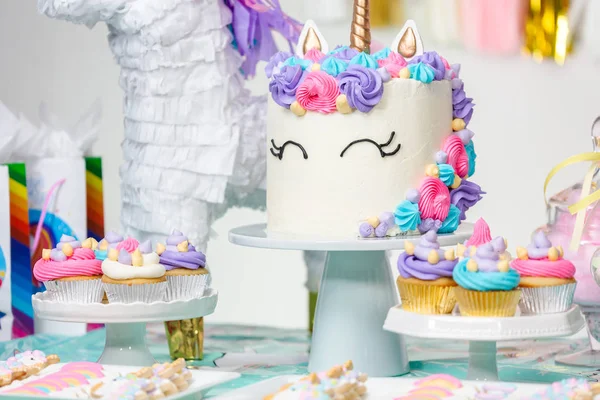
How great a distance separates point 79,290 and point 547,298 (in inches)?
28.0

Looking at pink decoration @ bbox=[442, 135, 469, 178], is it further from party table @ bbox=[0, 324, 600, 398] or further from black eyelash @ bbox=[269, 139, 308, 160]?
party table @ bbox=[0, 324, 600, 398]

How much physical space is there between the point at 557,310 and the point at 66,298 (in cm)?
75

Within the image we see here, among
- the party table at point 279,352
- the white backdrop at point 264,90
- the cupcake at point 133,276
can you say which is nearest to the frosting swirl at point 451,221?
the party table at point 279,352

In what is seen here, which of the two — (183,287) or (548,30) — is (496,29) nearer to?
(548,30)

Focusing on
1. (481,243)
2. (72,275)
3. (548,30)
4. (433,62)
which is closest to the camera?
(481,243)

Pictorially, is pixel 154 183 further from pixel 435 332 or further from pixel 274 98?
pixel 435 332

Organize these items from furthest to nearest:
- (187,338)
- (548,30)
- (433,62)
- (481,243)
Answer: (548,30), (187,338), (433,62), (481,243)

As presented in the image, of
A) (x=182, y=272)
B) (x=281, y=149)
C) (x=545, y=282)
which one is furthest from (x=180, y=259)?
(x=545, y=282)

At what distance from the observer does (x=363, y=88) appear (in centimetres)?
167

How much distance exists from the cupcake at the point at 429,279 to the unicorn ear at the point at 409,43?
0.44 m

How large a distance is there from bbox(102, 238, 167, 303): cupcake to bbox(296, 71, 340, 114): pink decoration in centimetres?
35

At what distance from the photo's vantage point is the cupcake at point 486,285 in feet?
4.42

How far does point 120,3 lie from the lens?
2.02 metres

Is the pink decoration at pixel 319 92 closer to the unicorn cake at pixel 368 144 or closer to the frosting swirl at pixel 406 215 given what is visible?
the unicorn cake at pixel 368 144
